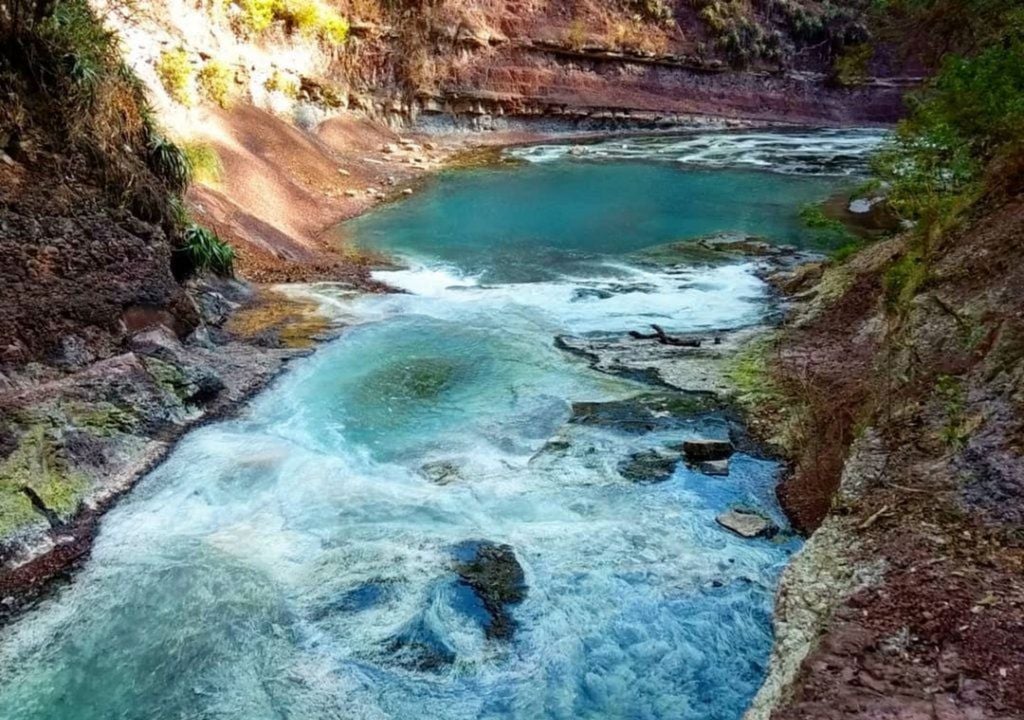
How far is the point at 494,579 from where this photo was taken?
653 centimetres

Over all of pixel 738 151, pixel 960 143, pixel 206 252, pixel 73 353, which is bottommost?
pixel 738 151

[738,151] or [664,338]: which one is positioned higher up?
[664,338]

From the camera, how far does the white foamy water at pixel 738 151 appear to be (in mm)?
31109

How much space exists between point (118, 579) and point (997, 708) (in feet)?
19.6

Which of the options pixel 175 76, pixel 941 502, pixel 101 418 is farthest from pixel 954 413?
pixel 175 76

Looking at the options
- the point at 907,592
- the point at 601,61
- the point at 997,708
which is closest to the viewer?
the point at 997,708

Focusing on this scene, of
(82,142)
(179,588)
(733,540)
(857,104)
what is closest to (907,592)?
(733,540)

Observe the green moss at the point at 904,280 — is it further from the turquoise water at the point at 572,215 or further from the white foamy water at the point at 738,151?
the white foamy water at the point at 738,151

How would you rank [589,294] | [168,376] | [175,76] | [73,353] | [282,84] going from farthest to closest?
[282,84]
[175,76]
[589,294]
[168,376]
[73,353]

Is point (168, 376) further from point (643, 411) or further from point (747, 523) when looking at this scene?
point (747, 523)

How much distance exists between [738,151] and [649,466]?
94.7 ft

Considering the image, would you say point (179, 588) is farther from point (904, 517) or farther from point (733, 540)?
point (904, 517)

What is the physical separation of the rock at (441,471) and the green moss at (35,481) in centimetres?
314

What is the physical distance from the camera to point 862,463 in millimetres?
6383
